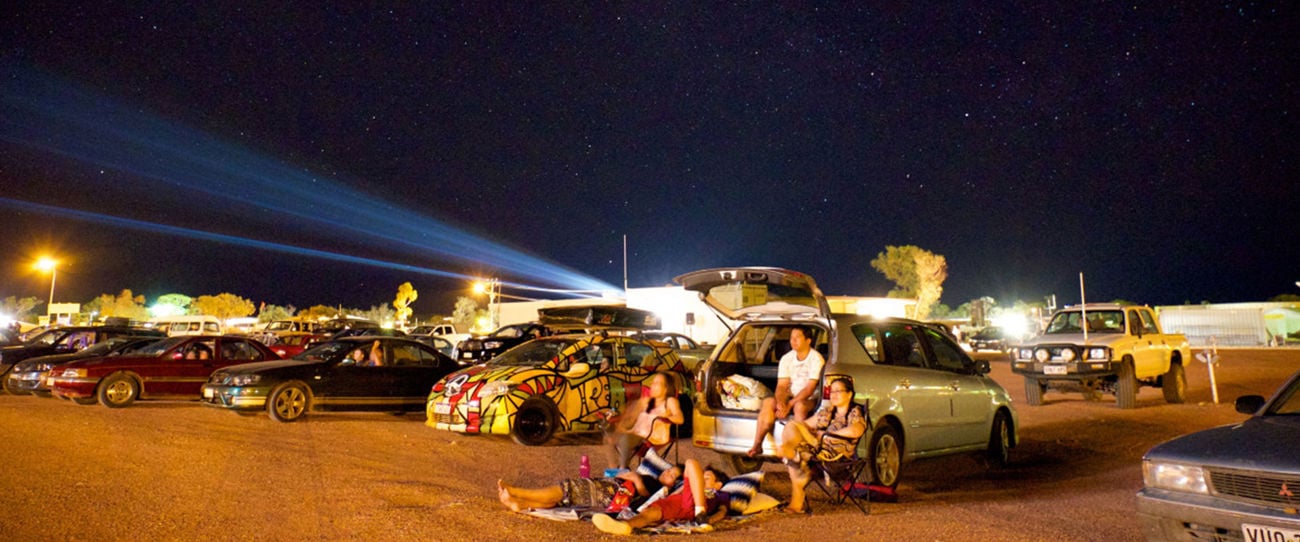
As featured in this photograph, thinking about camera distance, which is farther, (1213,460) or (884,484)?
(884,484)

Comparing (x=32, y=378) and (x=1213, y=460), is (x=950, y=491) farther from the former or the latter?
(x=32, y=378)

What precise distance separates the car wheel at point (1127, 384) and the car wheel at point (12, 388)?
1966 cm

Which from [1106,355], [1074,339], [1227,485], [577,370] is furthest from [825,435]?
[1074,339]

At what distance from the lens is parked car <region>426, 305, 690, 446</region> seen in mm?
9969

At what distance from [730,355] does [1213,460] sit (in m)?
4.31

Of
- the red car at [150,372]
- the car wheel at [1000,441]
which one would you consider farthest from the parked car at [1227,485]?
the red car at [150,372]

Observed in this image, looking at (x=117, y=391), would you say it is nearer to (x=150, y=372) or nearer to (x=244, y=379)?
(x=150, y=372)

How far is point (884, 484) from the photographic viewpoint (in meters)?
7.12

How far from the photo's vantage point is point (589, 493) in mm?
6293

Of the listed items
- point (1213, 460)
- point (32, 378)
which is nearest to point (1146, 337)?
point (1213, 460)

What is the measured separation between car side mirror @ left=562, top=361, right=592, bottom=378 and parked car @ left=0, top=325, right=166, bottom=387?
12.4 metres

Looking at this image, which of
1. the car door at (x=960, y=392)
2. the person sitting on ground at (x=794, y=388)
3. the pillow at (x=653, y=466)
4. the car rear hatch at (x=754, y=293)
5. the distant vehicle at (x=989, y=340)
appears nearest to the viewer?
the pillow at (x=653, y=466)

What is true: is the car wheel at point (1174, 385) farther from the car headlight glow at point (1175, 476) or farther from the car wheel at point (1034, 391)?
the car headlight glow at point (1175, 476)

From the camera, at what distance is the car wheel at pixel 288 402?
12.1 m
